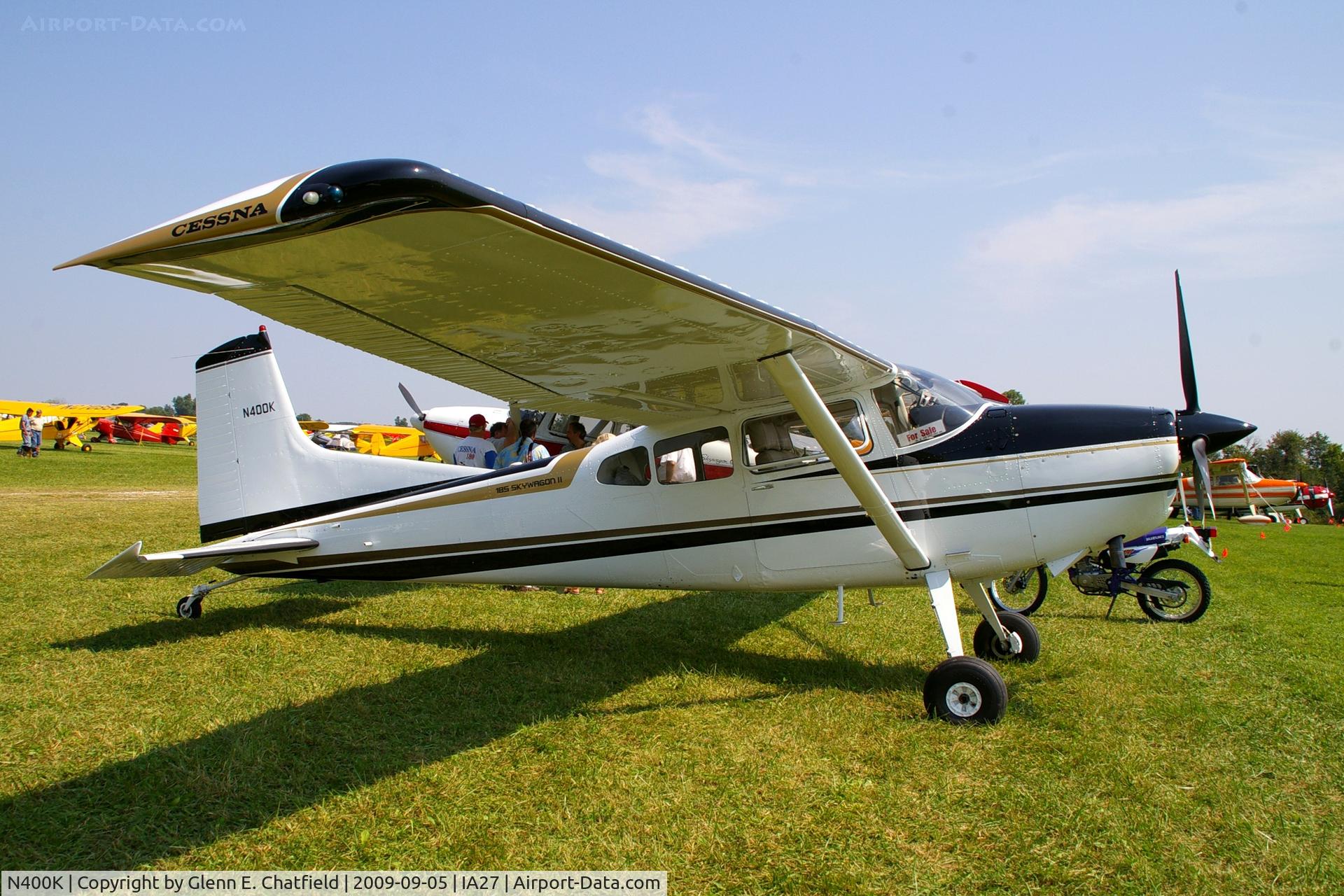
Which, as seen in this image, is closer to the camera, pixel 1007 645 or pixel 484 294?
pixel 484 294

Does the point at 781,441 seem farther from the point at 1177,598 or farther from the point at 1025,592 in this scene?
the point at 1177,598

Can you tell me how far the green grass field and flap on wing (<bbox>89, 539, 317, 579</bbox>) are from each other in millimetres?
542

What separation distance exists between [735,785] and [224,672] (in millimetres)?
3588

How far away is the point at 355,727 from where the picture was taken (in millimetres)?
4258

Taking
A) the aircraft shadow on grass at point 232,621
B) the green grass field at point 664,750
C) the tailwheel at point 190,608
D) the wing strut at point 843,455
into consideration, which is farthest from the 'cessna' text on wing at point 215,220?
the tailwheel at point 190,608

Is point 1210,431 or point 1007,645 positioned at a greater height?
point 1210,431

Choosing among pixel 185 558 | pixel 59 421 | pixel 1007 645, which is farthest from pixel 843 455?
pixel 59 421

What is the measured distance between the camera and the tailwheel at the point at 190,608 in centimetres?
634

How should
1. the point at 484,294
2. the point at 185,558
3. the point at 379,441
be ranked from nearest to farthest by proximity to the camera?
the point at 484,294, the point at 185,558, the point at 379,441

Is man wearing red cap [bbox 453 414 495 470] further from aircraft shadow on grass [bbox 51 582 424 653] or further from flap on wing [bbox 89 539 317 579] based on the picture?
flap on wing [bbox 89 539 317 579]

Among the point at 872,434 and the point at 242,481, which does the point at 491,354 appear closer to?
the point at 872,434

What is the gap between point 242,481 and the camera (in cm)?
670

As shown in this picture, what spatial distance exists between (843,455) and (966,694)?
1.52m

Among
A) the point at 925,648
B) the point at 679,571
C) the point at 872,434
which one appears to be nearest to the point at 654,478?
the point at 679,571
